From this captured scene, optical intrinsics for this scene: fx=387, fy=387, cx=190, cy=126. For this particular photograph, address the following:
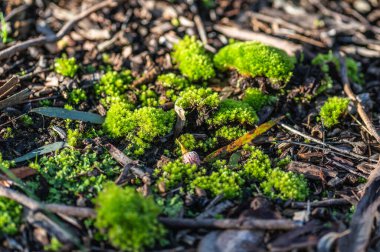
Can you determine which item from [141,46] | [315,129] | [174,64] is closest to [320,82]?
[315,129]

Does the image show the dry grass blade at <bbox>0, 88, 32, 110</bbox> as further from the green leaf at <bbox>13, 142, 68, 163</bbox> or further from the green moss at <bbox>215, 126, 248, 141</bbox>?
the green moss at <bbox>215, 126, 248, 141</bbox>

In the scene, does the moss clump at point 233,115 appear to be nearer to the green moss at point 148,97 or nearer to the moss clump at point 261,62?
the moss clump at point 261,62

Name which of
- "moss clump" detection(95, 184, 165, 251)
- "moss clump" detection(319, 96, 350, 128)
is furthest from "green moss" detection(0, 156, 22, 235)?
"moss clump" detection(319, 96, 350, 128)

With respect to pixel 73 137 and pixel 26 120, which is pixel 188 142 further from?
pixel 26 120

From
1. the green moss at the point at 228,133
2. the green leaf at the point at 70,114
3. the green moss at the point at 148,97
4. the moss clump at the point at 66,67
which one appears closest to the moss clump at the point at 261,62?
the green moss at the point at 228,133

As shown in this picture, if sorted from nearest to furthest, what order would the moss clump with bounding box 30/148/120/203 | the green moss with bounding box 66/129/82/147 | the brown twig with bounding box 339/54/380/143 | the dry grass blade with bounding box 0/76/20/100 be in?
1. the moss clump with bounding box 30/148/120/203
2. the green moss with bounding box 66/129/82/147
3. the dry grass blade with bounding box 0/76/20/100
4. the brown twig with bounding box 339/54/380/143

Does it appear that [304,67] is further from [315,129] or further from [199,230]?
[199,230]
